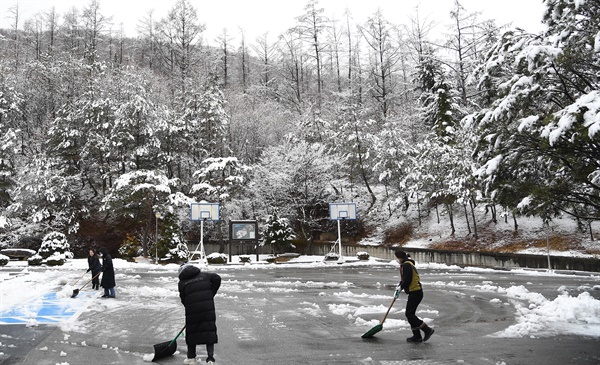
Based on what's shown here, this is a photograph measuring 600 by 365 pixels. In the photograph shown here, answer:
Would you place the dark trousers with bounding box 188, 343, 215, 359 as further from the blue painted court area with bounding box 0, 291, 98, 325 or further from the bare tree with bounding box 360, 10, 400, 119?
the bare tree with bounding box 360, 10, 400, 119

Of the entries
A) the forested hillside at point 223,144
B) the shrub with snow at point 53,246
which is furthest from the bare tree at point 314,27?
the shrub with snow at point 53,246

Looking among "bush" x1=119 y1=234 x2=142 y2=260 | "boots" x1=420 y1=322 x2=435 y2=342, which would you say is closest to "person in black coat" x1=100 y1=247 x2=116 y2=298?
"boots" x1=420 y1=322 x2=435 y2=342

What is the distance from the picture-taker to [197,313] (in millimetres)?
6387

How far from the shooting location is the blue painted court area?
10.0 m

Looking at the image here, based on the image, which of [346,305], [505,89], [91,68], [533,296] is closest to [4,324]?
[346,305]

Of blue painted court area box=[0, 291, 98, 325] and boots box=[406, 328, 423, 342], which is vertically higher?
blue painted court area box=[0, 291, 98, 325]

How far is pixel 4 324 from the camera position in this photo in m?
9.45

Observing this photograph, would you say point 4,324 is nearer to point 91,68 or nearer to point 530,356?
point 530,356

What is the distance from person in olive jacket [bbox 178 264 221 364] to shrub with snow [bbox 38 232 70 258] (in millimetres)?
27238

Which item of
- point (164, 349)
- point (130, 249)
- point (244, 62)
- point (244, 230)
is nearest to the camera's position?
point (164, 349)

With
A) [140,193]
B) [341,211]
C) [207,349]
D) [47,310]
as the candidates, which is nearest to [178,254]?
[140,193]

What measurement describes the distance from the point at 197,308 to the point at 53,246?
90.3 feet

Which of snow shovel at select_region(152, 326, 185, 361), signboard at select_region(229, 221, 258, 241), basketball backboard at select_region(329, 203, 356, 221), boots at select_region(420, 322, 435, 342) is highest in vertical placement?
basketball backboard at select_region(329, 203, 356, 221)

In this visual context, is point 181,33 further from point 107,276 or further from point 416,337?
point 416,337
